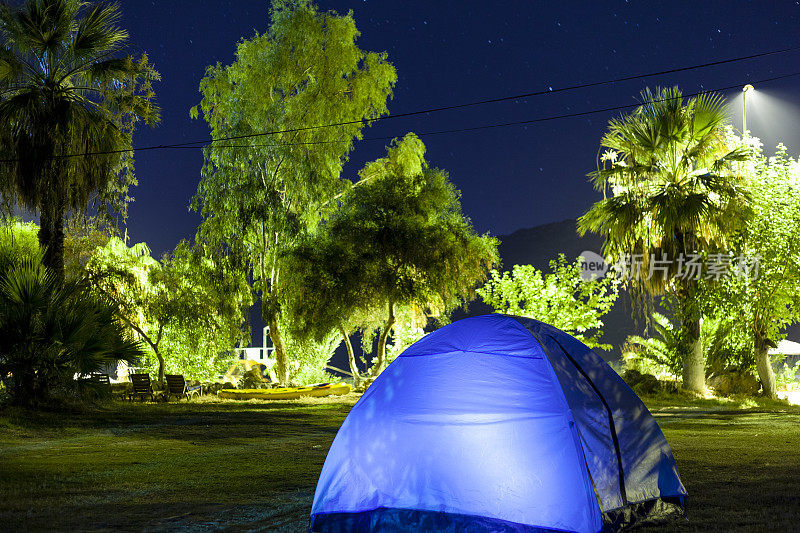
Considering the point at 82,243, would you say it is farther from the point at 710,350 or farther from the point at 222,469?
the point at 710,350

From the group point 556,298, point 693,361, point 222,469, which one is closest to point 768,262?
point 693,361

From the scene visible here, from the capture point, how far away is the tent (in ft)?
18.7

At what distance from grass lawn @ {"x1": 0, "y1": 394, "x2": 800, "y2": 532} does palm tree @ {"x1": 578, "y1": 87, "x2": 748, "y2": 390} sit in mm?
4177

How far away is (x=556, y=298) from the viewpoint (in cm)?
2153

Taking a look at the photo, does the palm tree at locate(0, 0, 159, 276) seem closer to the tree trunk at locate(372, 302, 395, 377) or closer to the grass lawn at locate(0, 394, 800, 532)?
the grass lawn at locate(0, 394, 800, 532)

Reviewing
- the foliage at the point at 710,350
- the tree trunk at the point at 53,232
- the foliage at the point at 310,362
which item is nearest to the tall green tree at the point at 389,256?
the foliage at the point at 310,362

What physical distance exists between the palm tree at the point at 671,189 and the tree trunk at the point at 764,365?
162cm

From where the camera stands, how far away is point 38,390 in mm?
14922

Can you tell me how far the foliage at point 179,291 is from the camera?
2116cm

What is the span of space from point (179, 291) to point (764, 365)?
1760cm

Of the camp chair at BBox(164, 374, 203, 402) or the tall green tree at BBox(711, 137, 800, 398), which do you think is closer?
the tall green tree at BBox(711, 137, 800, 398)

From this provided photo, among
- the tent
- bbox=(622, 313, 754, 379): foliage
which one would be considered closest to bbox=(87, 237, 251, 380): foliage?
bbox=(622, 313, 754, 379): foliage

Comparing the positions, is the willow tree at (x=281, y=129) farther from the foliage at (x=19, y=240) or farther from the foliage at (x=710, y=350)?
the foliage at (x=710, y=350)

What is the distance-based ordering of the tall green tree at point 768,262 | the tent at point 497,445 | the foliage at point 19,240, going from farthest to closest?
1. the tall green tree at point 768,262
2. the foliage at point 19,240
3. the tent at point 497,445
